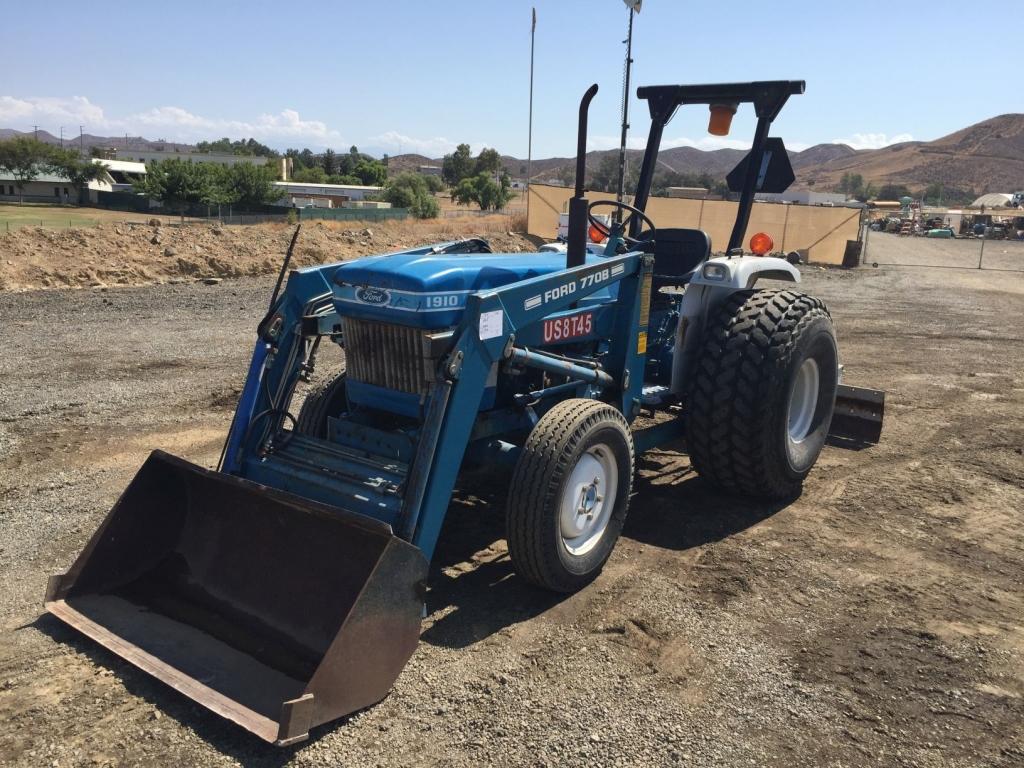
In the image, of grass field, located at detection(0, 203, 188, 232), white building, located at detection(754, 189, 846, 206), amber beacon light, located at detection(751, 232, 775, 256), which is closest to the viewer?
amber beacon light, located at detection(751, 232, 775, 256)

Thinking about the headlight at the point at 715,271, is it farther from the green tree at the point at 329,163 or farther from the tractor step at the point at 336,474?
the green tree at the point at 329,163

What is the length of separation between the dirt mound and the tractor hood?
490 inches

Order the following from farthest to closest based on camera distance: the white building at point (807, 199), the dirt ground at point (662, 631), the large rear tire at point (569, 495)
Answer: the white building at point (807, 199), the large rear tire at point (569, 495), the dirt ground at point (662, 631)

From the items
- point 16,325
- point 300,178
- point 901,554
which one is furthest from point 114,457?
point 300,178

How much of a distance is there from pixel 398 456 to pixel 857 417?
4.20 m

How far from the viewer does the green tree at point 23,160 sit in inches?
2810

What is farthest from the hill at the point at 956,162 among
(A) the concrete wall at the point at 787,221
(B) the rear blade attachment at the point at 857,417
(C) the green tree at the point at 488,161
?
(B) the rear blade attachment at the point at 857,417

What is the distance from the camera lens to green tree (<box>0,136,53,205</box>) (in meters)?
71.4

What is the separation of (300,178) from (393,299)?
320 feet

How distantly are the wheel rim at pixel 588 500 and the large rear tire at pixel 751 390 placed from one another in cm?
103

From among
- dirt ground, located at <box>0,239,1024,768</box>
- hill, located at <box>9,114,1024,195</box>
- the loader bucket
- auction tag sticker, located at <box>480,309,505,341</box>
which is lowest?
dirt ground, located at <box>0,239,1024,768</box>

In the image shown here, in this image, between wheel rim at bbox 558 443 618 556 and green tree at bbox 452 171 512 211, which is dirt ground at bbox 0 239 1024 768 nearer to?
wheel rim at bbox 558 443 618 556

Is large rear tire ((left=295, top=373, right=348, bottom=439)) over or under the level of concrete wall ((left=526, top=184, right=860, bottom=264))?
under

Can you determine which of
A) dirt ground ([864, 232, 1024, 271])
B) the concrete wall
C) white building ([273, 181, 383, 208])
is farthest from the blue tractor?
white building ([273, 181, 383, 208])
